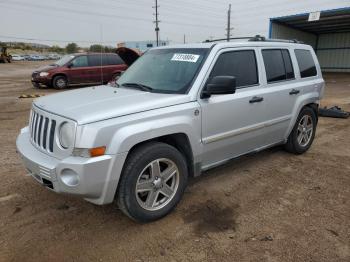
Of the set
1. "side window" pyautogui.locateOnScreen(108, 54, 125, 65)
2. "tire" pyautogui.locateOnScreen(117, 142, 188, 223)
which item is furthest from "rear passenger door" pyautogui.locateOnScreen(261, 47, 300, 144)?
"side window" pyautogui.locateOnScreen(108, 54, 125, 65)

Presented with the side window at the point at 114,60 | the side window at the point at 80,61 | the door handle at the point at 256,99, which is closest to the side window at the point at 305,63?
the door handle at the point at 256,99

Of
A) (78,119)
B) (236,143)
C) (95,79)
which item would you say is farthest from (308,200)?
(95,79)

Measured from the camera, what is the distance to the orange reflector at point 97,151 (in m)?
2.81

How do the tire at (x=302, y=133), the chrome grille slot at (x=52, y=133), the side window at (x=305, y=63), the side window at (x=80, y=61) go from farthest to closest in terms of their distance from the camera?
1. the side window at (x=80, y=61)
2. the tire at (x=302, y=133)
3. the side window at (x=305, y=63)
4. the chrome grille slot at (x=52, y=133)

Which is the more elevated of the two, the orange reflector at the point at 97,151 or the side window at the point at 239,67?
the side window at the point at 239,67

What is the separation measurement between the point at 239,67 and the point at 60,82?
493 inches

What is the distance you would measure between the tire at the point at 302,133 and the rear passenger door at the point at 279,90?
0.36 m

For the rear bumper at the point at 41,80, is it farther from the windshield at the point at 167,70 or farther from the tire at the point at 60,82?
the windshield at the point at 167,70

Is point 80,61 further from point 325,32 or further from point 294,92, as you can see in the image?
point 325,32

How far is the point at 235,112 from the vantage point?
3.99m

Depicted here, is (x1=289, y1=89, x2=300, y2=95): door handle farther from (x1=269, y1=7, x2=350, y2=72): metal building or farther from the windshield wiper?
(x1=269, y1=7, x2=350, y2=72): metal building

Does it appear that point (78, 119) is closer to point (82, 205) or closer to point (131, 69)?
point (82, 205)

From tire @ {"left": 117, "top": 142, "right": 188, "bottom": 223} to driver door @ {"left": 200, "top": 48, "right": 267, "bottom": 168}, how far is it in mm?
477

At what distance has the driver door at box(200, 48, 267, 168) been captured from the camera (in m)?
3.76
